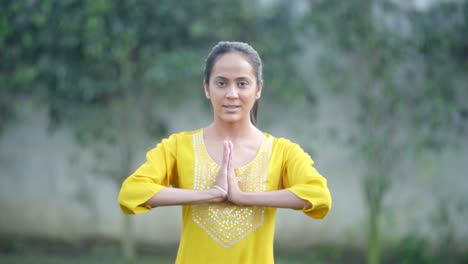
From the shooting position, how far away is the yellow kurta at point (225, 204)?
8.32 ft

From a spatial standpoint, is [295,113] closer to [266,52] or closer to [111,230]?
[266,52]

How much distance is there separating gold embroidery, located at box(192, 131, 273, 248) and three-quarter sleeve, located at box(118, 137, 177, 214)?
112mm

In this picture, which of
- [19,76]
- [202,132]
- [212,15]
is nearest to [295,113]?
[212,15]

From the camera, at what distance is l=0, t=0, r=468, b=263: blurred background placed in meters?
6.61

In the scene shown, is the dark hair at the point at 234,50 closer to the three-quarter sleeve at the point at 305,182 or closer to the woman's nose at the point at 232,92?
the woman's nose at the point at 232,92

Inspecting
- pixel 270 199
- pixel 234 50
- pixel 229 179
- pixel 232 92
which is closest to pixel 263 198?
pixel 270 199

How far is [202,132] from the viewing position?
274 centimetres

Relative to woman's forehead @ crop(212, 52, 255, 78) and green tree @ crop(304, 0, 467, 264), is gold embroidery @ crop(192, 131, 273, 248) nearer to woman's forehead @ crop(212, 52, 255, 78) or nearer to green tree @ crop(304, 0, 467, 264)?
woman's forehead @ crop(212, 52, 255, 78)

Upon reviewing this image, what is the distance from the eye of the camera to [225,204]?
102 inches

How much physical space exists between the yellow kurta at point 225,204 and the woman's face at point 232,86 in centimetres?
17

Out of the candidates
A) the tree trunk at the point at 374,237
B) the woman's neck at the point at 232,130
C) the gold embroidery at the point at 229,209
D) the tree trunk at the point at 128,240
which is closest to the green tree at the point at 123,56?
the tree trunk at the point at 128,240

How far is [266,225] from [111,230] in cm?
469

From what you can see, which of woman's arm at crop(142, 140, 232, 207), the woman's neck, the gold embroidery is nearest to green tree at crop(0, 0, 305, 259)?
the woman's neck

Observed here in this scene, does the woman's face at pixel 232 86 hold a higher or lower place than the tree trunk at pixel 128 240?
higher
